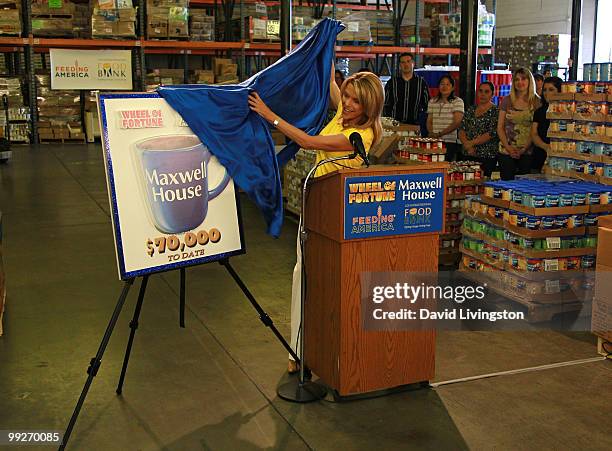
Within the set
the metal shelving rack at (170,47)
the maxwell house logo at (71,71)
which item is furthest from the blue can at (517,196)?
Answer: the maxwell house logo at (71,71)

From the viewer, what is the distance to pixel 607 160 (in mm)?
6348

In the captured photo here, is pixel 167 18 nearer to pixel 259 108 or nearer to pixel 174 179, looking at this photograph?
pixel 259 108

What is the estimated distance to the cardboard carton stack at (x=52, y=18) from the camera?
17031 millimetres

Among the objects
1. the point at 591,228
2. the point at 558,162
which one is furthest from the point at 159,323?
the point at 558,162

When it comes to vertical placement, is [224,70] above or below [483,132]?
above

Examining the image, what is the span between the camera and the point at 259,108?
4.09 meters

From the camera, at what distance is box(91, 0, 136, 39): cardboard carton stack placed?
16922 millimetres

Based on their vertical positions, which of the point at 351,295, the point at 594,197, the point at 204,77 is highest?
the point at 204,77

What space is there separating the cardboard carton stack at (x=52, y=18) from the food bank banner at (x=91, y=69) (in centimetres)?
44

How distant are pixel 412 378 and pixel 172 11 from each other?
1486cm

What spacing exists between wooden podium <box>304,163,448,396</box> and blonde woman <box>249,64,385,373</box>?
0.73ft

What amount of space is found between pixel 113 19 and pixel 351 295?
1465 centimetres

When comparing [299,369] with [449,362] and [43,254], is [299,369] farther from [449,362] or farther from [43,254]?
[43,254]

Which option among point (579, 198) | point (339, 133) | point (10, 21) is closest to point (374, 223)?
point (339, 133)
